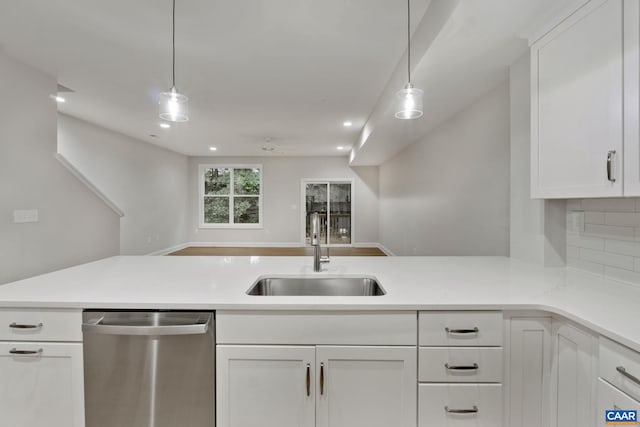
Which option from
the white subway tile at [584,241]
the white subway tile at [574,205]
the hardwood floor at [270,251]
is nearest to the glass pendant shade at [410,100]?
the white subway tile at [574,205]

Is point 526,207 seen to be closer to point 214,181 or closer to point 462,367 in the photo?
point 462,367

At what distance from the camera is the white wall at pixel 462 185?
2639 mm

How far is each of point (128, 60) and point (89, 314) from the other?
2.51 metres

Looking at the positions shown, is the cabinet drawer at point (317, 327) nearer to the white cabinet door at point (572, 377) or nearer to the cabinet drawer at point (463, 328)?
the cabinet drawer at point (463, 328)

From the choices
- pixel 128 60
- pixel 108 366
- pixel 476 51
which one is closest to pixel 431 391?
pixel 108 366

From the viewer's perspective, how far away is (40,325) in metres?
1.24

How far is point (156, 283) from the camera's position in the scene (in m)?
1.49

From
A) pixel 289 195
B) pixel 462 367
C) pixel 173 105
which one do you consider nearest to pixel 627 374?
pixel 462 367

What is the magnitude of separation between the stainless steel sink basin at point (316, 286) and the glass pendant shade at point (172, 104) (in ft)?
3.75

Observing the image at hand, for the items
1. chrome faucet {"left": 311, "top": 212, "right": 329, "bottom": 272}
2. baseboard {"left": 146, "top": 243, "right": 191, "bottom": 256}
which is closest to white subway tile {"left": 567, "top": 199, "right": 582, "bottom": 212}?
chrome faucet {"left": 311, "top": 212, "right": 329, "bottom": 272}

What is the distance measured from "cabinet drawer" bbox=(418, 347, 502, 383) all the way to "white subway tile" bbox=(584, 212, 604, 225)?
991mm

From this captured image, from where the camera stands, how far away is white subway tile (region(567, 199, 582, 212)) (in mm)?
1702

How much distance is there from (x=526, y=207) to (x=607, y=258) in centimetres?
52

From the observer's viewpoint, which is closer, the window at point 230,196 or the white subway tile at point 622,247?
the white subway tile at point 622,247
